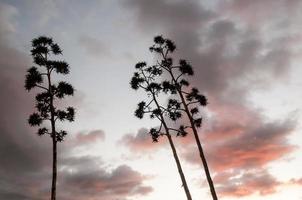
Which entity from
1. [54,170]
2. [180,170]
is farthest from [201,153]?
[54,170]

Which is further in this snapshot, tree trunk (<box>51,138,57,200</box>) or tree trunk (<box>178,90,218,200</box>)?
tree trunk (<box>178,90,218,200</box>)

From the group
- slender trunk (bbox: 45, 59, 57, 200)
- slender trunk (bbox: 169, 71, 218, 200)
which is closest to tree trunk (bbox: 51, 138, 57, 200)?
slender trunk (bbox: 45, 59, 57, 200)

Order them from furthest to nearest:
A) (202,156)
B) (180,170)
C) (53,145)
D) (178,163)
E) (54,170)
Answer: (178,163) < (180,170) < (202,156) < (53,145) < (54,170)

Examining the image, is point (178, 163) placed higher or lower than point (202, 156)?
higher

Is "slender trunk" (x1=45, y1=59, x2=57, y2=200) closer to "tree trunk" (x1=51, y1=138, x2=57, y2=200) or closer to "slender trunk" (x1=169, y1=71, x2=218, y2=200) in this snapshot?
"tree trunk" (x1=51, y1=138, x2=57, y2=200)

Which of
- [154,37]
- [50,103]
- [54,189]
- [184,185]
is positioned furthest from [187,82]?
[54,189]

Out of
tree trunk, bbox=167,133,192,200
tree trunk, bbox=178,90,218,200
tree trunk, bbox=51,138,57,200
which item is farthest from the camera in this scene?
tree trunk, bbox=167,133,192,200

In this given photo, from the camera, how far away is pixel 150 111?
117 feet

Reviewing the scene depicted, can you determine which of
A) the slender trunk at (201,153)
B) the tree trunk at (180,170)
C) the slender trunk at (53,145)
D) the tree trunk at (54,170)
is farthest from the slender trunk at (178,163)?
the tree trunk at (54,170)

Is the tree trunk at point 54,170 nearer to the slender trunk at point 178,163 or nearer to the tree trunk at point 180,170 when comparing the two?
the slender trunk at point 178,163

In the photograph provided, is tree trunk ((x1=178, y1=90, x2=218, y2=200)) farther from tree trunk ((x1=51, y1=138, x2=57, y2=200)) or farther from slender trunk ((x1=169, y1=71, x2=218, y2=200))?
tree trunk ((x1=51, y1=138, x2=57, y2=200))

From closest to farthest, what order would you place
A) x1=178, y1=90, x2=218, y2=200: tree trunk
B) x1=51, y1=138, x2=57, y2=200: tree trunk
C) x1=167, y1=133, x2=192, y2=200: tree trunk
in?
1. x1=51, y1=138, x2=57, y2=200: tree trunk
2. x1=178, y1=90, x2=218, y2=200: tree trunk
3. x1=167, y1=133, x2=192, y2=200: tree trunk

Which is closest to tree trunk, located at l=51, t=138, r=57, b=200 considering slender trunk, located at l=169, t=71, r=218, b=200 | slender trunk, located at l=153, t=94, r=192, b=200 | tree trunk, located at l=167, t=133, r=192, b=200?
slender trunk, located at l=153, t=94, r=192, b=200

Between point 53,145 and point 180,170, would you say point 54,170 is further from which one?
point 180,170
